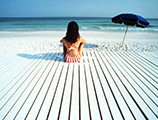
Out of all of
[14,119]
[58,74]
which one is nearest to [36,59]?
[58,74]

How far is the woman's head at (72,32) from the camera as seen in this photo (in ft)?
8.85

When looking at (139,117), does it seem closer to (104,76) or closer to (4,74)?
(104,76)

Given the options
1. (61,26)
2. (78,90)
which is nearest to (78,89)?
(78,90)

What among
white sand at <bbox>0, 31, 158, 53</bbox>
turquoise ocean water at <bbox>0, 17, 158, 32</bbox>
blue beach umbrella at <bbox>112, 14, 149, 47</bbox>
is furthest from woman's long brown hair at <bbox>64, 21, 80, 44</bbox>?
turquoise ocean water at <bbox>0, 17, 158, 32</bbox>

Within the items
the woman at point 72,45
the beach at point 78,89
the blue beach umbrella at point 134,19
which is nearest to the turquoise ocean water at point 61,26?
the blue beach umbrella at point 134,19

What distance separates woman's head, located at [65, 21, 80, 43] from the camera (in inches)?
106

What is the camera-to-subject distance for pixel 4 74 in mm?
2557

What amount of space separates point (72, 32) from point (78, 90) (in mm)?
1521

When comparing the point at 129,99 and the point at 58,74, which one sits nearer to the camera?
the point at 129,99

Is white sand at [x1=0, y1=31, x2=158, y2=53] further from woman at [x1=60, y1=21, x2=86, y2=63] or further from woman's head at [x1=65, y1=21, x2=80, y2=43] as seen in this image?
woman's head at [x1=65, y1=21, x2=80, y2=43]

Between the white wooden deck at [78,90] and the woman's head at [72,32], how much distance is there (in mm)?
692

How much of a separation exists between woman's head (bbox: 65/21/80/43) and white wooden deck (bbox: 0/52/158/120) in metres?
0.69

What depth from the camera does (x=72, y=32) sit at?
2.79m

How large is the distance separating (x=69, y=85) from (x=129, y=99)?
110 centimetres
